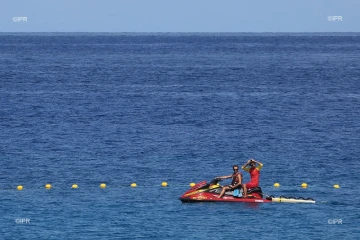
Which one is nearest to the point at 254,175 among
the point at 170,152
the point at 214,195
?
the point at 214,195

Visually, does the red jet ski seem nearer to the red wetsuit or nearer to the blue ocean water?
the red wetsuit

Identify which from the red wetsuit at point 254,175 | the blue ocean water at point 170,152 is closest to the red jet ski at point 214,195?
the red wetsuit at point 254,175

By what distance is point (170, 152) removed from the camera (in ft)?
215

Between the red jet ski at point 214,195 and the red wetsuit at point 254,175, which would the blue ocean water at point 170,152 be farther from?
the red wetsuit at point 254,175

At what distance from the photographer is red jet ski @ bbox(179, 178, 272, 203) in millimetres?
48750

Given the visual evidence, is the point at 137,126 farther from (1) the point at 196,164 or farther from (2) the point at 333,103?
(2) the point at 333,103

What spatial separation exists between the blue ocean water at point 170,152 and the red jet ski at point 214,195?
1.73ft

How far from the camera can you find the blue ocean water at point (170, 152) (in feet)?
146

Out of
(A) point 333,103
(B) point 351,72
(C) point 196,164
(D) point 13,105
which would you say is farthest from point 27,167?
(B) point 351,72

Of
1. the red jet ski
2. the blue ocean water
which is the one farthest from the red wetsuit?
the blue ocean water

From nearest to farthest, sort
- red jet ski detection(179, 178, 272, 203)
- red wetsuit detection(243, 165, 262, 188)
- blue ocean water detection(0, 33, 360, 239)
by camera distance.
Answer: blue ocean water detection(0, 33, 360, 239)
red jet ski detection(179, 178, 272, 203)
red wetsuit detection(243, 165, 262, 188)

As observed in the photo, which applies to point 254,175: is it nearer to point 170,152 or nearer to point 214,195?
point 214,195

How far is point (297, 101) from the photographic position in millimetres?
102125

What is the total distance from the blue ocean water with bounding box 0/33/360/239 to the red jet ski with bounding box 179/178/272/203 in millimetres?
527
